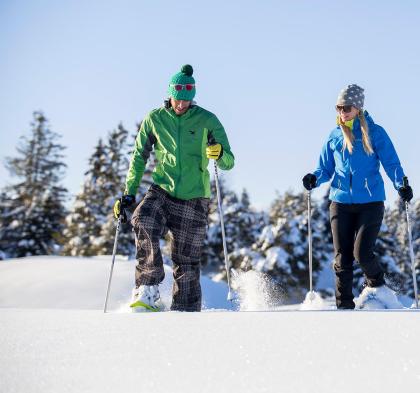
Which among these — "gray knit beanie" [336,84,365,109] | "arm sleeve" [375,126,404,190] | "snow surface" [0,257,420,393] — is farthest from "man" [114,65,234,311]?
"snow surface" [0,257,420,393]

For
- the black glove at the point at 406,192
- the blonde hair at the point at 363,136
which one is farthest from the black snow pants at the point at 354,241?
the blonde hair at the point at 363,136

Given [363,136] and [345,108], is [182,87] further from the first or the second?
[363,136]

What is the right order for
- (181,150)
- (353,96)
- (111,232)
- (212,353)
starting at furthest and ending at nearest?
(111,232) < (353,96) < (181,150) < (212,353)

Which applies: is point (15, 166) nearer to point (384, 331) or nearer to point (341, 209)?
point (341, 209)

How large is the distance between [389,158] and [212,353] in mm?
3548

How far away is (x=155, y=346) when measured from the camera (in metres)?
2.89

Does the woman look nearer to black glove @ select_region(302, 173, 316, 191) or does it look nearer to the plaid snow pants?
black glove @ select_region(302, 173, 316, 191)

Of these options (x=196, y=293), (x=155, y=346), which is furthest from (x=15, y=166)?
(x=155, y=346)

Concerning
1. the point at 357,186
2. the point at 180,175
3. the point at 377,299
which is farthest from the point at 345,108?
the point at 377,299

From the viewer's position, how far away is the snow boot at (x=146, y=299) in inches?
188

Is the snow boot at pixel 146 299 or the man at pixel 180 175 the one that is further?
the man at pixel 180 175

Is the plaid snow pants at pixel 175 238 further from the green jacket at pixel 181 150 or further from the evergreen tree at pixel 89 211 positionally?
the evergreen tree at pixel 89 211

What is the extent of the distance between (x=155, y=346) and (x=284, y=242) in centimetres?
2838

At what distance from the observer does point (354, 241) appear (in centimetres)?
586
